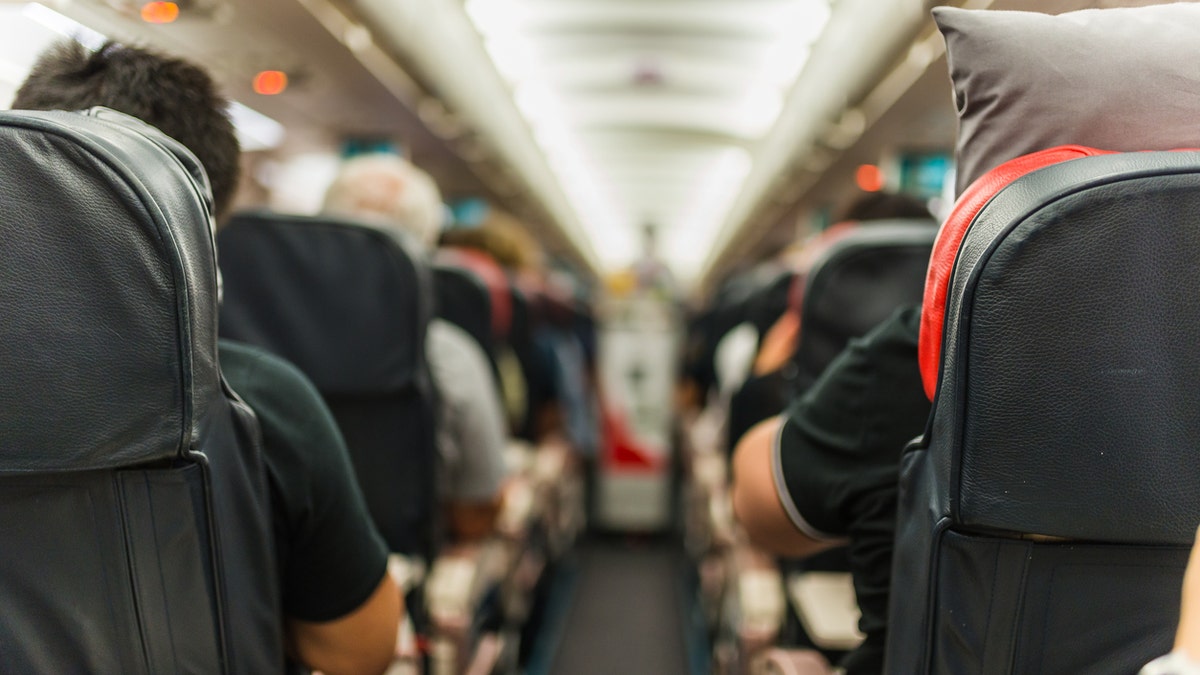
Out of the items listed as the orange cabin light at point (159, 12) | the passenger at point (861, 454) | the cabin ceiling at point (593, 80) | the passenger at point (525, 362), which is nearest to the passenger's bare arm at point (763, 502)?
the passenger at point (861, 454)

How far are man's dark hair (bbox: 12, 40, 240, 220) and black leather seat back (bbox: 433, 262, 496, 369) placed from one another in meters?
1.49

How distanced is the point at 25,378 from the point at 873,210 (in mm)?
2145

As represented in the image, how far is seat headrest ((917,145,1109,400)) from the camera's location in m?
0.99

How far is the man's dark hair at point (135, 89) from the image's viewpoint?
3.74ft

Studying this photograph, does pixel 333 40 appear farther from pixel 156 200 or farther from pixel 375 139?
pixel 156 200

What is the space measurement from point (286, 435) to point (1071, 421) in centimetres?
97

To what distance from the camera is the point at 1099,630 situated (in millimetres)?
927

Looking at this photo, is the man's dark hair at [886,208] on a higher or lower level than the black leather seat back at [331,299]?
higher

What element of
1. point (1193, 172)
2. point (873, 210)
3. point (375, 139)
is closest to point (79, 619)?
point (1193, 172)

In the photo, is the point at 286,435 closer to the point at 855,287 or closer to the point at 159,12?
the point at 855,287

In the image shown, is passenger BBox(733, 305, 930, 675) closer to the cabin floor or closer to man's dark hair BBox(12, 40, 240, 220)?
man's dark hair BBox(12, 40, 240, 220)

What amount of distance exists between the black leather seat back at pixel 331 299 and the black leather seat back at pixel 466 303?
2.68 feet

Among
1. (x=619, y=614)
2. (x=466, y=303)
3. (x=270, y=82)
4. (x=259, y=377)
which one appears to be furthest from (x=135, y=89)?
(x=619, y=614)

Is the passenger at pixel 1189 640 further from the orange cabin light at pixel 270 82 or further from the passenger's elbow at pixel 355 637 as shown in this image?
the orange cabin light at pixel 270 82
